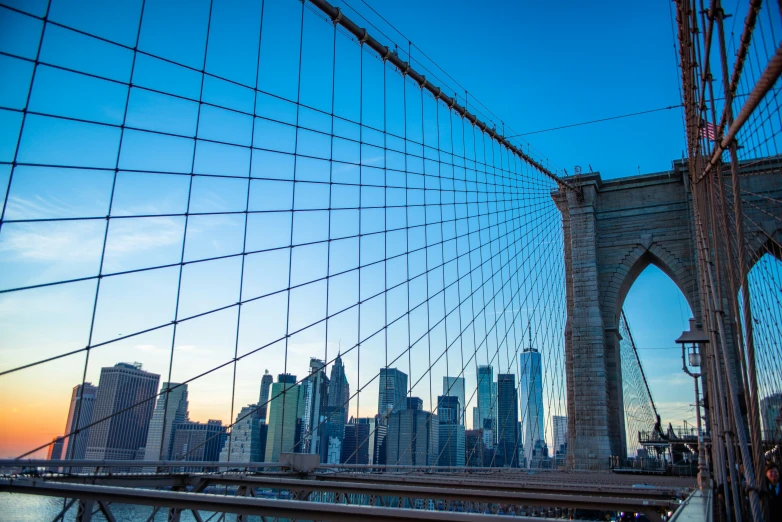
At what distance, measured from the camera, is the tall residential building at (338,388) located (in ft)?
26.5

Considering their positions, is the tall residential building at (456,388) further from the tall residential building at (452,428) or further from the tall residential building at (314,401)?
the tall residential building at (314,401)

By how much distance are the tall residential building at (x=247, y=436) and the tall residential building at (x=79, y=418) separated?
55.1 inches

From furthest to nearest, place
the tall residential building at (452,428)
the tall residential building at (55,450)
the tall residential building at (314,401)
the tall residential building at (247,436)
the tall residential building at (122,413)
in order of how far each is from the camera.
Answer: the tall residential building at (452,428), the tall residential building at (314,401), the tall residential building at (247,436), the tall residential building at (122,413), the tall residential building at (55,450)

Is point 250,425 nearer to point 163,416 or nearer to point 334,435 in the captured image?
point 163,416

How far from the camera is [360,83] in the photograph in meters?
8.67

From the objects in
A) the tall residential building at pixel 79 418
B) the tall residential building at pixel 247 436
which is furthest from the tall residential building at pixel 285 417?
the tall residential building at pixel 79 418

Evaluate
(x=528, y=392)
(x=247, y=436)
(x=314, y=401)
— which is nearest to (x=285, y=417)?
(x=314, y=401)

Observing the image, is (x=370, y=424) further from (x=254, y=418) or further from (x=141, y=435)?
(x=141, y=435)

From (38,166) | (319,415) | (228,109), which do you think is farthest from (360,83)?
(38,166)

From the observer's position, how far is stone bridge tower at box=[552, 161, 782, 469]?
47.7 feet

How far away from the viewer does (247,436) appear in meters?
6.30

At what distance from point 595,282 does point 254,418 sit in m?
11.8

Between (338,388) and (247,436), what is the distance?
7.72 ft

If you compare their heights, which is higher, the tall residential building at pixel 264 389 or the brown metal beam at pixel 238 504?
the tall residential building at pixel 264 389
